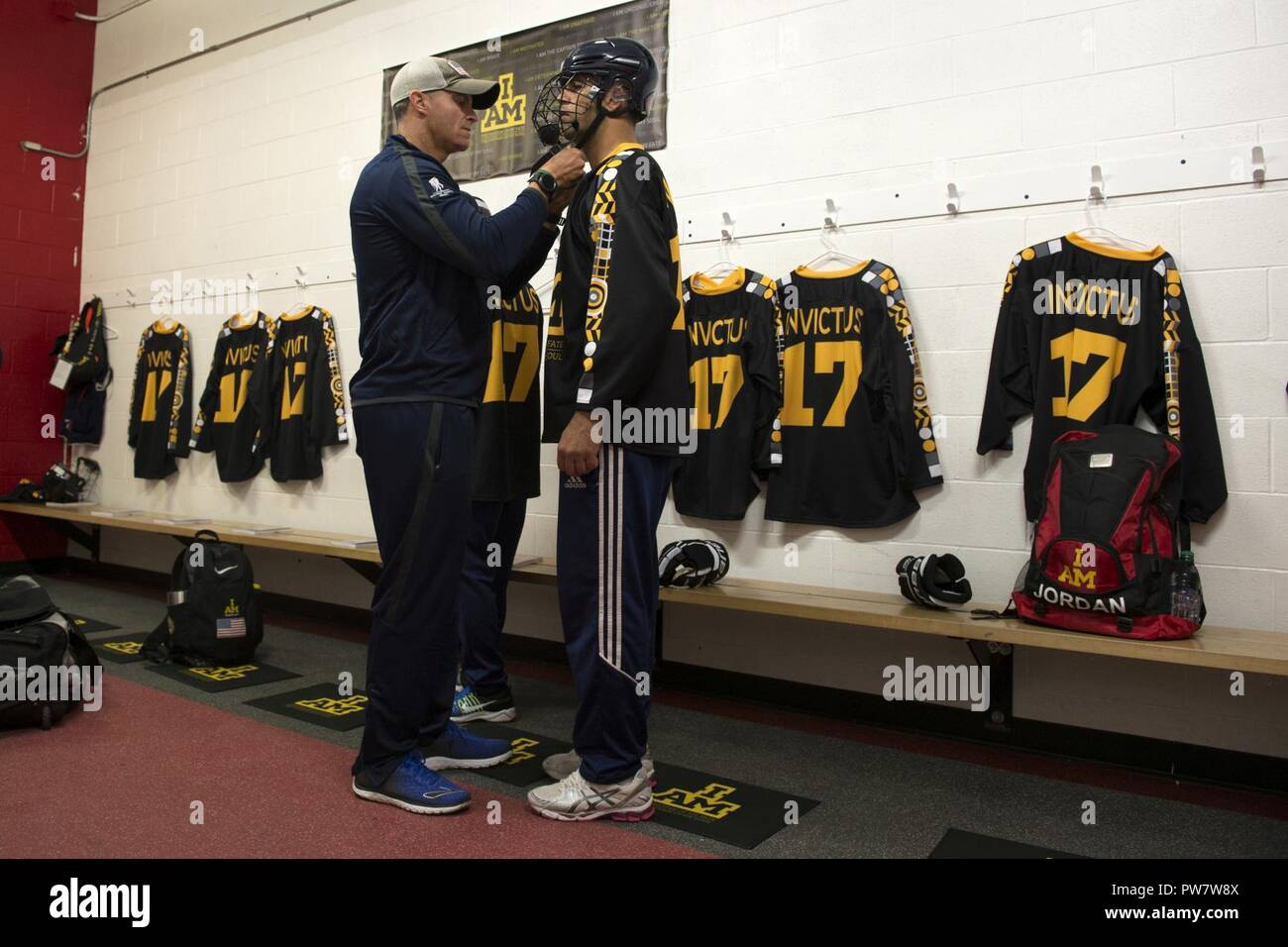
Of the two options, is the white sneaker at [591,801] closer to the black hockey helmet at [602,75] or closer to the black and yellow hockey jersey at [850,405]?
the black and yellow hockey jersey at [850,405]

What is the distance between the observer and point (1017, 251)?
8.98 ft

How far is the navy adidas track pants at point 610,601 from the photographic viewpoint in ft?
6.37

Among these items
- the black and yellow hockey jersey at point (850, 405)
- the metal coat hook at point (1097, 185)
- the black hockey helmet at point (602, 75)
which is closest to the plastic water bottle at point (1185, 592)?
the black and yellow hockey jersey at point (850, 405)

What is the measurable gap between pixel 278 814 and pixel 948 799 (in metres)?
1.61

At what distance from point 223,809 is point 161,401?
385 cm

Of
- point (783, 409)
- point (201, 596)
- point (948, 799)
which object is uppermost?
point (783, 409)

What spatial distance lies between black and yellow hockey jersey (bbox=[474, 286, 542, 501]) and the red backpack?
147 cm

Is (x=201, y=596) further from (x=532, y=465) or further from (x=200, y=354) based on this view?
(x=200, y=354)

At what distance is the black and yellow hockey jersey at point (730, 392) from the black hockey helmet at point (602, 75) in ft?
3.37

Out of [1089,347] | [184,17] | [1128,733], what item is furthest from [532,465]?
[184,17]
